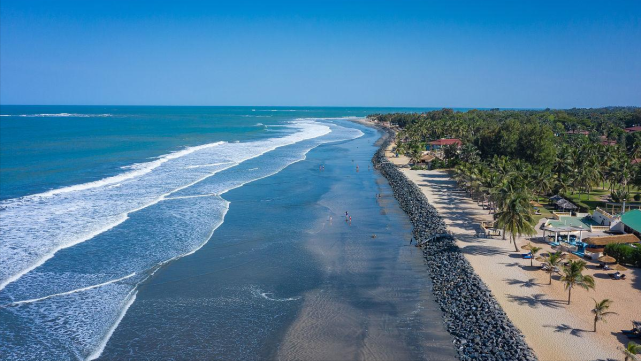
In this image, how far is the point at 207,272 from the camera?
84.6 feet

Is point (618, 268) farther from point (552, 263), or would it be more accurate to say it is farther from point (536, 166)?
point (536, 166)

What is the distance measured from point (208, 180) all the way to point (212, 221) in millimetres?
17685

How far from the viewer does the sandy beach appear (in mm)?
17938

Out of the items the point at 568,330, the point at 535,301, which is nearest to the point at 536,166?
the point at 535,301

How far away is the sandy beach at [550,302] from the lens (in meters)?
17.9

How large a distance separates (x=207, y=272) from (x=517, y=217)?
65.7 feet

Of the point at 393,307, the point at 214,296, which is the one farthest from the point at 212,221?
the point at 393,307

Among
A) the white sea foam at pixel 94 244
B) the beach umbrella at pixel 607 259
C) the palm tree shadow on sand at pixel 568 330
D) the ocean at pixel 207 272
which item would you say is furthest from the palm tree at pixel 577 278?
the white sea foam at pixel 94 244

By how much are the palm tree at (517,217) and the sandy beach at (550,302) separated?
1.73 m

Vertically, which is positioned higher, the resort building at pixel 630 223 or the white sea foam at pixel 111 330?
the resort building at pixel 630 223

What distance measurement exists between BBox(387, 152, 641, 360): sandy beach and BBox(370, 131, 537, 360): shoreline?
653 millimetres

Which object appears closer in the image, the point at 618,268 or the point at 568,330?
the point at 568,330

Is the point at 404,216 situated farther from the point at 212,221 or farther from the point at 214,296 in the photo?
the point at 214,296

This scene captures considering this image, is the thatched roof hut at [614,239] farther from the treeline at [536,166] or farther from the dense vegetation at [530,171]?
the treeline at [536,166]
